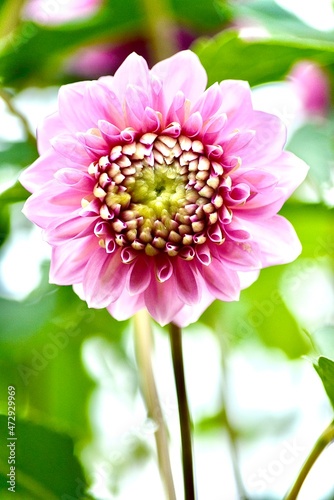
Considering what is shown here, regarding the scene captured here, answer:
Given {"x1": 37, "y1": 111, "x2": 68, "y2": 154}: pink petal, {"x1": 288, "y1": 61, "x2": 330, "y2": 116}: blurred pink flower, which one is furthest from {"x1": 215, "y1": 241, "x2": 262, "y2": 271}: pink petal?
{"x1": 288, "y1": 61, "x2": 330, "y2": 116}: blurred pink flower

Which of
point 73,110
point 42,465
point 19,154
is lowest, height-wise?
point 42,465

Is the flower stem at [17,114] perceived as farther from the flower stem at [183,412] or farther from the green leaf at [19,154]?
the flower stem at [183,412]

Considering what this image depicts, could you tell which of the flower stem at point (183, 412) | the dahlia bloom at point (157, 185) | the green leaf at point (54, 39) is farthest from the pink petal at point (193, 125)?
→ the green leaf at point (54, 39)

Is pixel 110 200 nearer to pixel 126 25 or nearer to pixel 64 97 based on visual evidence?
pixel 64 97

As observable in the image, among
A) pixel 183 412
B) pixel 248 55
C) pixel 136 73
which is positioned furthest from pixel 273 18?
pixel 183 412

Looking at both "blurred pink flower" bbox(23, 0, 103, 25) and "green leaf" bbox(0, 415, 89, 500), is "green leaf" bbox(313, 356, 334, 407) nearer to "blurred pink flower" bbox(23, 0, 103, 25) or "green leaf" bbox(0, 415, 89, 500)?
"green leaf" bbox(0, 415, 89, 500)

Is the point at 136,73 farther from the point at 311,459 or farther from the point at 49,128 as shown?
the point at 311,459

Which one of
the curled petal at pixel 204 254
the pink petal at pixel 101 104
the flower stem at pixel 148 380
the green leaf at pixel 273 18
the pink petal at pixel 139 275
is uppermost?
the green leaf at pixel 273 18
